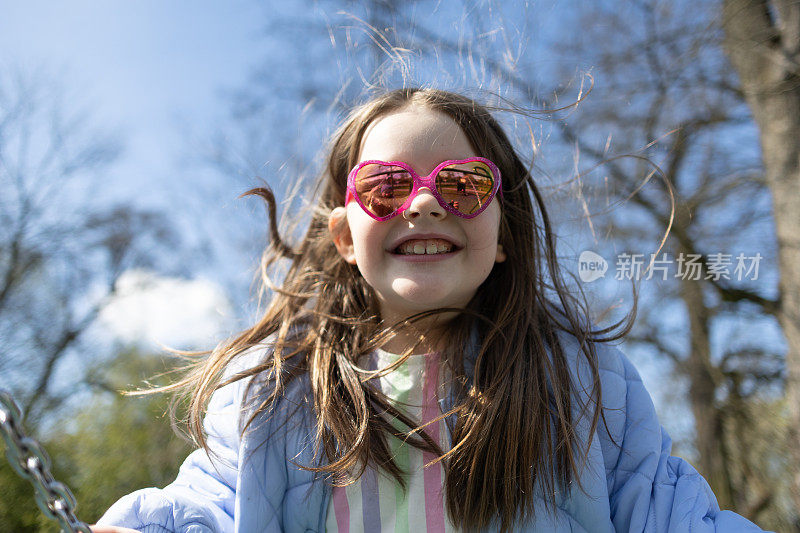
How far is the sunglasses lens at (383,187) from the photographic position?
4.93 ft

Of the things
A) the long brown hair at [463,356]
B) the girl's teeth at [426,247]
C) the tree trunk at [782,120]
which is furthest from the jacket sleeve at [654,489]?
the tree trunk at [782,120]

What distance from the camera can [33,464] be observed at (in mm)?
833

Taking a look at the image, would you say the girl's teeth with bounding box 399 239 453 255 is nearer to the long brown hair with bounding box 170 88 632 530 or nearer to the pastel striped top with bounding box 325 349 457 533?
the long brown hair with bounding box 170 88 632 530

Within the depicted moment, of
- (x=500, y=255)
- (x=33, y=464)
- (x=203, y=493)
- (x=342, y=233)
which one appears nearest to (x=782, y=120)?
(x=500, y=255)

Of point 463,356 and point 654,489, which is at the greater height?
point 463,356

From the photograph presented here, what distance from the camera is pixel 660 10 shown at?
13.7 ft

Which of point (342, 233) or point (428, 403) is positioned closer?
point (428, 403)

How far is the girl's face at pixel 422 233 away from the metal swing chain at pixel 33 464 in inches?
33.7

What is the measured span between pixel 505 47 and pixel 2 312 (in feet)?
15.4

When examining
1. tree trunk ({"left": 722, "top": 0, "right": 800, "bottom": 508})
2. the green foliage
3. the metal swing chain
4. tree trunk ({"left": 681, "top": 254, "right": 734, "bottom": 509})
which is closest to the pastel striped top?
the metal swing chain

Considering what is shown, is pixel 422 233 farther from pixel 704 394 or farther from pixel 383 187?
pixel 704 394

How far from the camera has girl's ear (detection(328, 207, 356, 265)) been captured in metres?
1.79

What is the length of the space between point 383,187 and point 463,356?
514mm

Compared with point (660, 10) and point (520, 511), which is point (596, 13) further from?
point (520, 511)
